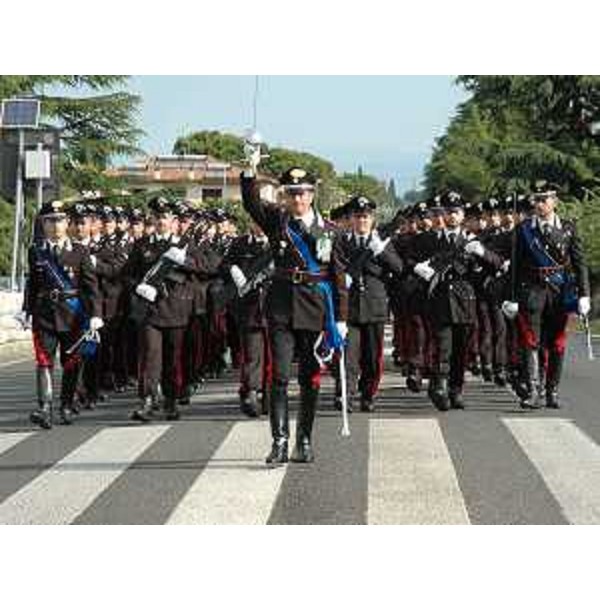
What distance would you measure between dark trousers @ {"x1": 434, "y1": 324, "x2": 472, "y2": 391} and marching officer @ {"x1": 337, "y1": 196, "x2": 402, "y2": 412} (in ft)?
1.79

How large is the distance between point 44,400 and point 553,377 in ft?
14.7

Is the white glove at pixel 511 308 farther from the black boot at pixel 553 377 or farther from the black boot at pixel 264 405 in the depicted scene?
the black boot at pixel 264 405

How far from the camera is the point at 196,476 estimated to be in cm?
880

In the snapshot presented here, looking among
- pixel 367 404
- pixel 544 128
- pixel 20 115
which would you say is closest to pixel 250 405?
pixel 367 404

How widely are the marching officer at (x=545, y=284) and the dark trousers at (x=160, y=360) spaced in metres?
2.94

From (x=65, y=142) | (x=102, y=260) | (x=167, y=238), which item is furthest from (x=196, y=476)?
(x=65, y=142)

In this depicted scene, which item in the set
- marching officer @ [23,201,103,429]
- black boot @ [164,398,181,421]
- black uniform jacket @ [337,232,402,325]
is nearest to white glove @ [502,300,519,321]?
black uniform jacket @ [337,232,402,325]

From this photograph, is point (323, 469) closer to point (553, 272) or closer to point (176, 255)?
point (176, 255)

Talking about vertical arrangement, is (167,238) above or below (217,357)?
above

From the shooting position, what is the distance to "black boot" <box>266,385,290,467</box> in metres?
9.14

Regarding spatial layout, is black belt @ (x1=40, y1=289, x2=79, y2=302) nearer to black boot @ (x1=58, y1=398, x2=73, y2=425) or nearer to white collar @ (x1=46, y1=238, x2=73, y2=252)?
white collar @ (x1=46, y1=238, x2=73, y2=252)

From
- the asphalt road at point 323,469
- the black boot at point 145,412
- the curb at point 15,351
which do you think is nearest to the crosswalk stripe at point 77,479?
the asphalt road at point 323,469

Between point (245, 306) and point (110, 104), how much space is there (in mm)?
38514
